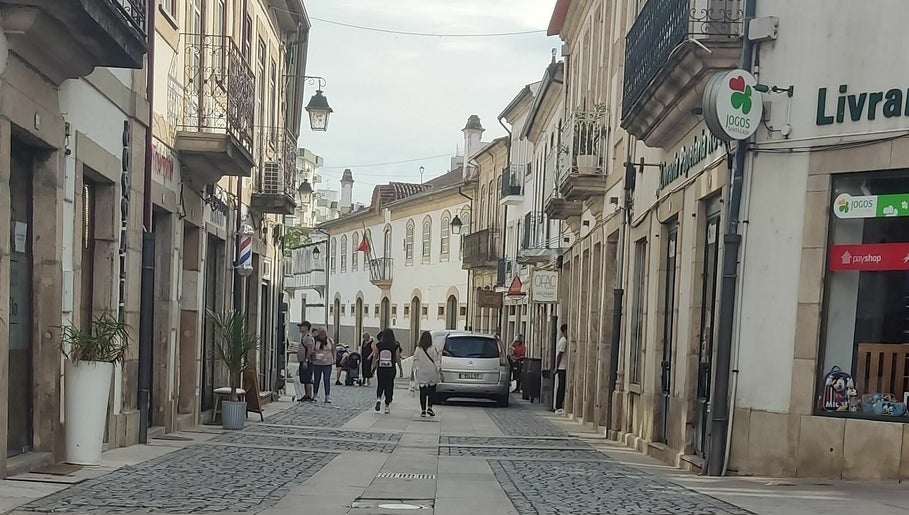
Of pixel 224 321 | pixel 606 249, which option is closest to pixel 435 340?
pixel 606 249

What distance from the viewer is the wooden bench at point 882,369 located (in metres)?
11.0

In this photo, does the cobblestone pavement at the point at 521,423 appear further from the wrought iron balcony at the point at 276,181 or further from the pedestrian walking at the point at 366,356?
the pedestrian walking at the point at 366,356

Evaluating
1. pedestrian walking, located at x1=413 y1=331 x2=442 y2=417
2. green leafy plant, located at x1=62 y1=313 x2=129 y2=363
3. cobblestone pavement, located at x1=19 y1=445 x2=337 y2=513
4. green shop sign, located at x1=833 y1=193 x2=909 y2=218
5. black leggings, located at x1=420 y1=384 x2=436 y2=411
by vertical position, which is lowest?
cobblestone pavement, located at x1=19 y1=445 x2=337 y2=513

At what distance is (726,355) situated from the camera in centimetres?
1181

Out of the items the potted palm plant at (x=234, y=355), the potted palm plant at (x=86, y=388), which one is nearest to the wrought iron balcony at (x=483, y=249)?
the potted palm plant at (x=234, y=355)

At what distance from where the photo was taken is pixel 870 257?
1111cm

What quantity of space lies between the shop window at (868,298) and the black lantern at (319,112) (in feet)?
52.9

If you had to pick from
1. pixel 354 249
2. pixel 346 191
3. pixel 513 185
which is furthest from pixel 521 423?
pixel 346 191

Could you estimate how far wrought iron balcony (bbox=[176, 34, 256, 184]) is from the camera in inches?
624

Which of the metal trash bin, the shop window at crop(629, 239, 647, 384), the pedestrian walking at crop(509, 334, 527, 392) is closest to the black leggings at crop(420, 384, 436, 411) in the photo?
the shop window at crop(629, 239, 647, 384)

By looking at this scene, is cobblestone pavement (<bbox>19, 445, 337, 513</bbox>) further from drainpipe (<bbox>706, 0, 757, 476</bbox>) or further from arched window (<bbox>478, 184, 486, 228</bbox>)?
arched window (<bbox>478, 184, 486, 228</bbox>)

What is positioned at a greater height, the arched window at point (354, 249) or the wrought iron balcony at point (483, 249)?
the arched window at point (354, 249)

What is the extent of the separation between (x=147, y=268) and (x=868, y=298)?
8.14 meters

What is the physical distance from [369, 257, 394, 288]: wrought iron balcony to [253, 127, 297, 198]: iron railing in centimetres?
3876
